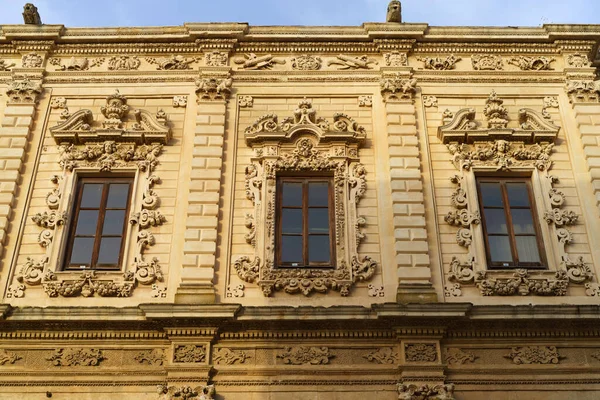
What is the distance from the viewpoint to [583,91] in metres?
13.5

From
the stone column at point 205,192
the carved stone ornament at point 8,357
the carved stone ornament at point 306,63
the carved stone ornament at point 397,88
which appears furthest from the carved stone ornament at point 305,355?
the carved stone ornament at point 306,63

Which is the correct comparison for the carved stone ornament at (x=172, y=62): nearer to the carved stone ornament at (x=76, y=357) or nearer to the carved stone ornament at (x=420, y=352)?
the carved stone ornament at (x=76, y=357)

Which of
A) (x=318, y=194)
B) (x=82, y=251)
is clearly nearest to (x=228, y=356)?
(x=82, y=251)

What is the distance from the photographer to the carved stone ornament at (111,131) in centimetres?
1284

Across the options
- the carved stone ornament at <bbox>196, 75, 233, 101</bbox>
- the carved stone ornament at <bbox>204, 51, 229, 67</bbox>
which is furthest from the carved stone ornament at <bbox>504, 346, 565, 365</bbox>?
the carved stone ornament at <bbox>204, 51, 229, 67</bbox>

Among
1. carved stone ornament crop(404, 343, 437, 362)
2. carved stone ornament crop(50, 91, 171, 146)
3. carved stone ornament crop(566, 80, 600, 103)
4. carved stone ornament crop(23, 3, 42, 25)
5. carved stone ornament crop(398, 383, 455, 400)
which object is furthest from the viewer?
carved stone ornament crop(23, 3, 42, 25)

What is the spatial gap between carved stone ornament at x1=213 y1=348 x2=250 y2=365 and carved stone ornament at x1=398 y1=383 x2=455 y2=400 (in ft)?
7.38

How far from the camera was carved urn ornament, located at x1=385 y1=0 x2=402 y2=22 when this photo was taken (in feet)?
47.6

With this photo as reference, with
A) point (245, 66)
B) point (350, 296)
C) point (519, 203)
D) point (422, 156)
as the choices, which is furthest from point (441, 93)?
point (350, 296)

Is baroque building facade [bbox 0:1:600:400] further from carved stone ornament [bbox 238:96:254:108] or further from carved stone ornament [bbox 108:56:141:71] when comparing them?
carved stone ornament [bbox 238:96:254:108]

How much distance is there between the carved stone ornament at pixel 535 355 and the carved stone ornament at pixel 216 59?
737 centimetres

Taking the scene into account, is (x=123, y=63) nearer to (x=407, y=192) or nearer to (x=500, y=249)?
(x=407, y=192)

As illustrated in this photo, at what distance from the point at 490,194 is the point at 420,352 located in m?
3.32

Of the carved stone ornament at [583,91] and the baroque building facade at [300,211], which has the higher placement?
the carved stone ornament at [583,91]
